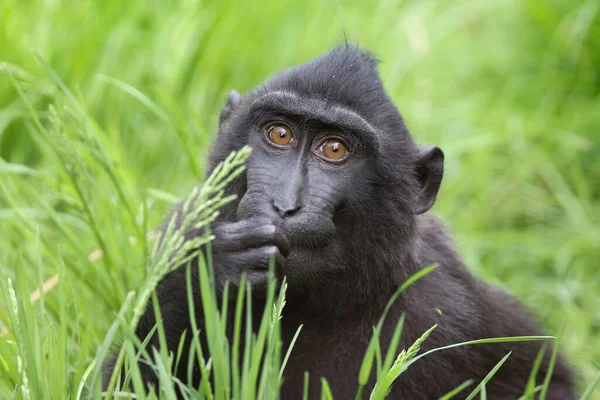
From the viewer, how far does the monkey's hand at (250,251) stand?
3.18 m

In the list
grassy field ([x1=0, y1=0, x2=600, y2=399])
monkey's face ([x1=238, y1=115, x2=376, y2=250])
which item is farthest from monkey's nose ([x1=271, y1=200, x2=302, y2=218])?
grassy field ([x1=0, y1=0, x2=600, y2=399])

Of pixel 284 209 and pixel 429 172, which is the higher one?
pixel 429 172

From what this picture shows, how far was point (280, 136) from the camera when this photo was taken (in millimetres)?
3615

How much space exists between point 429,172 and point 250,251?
1.14m

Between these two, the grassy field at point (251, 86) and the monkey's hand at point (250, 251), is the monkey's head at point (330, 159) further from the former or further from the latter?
the grassy field at point (251, 86)

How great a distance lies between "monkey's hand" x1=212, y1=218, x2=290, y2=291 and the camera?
10.4 feet

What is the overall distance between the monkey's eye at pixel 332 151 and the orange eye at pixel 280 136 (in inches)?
5.1

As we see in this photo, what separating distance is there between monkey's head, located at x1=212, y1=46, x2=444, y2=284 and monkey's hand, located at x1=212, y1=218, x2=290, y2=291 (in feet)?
0.22

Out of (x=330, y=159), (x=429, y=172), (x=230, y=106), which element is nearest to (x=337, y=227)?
(x=330, y=159)

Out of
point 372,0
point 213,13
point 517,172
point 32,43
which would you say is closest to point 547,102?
point 517,172

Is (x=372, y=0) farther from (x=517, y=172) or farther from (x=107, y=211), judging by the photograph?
(x=107, y=211)

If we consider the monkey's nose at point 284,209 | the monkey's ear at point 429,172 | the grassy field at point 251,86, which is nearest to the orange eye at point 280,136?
the monkey's nose at point 284,209

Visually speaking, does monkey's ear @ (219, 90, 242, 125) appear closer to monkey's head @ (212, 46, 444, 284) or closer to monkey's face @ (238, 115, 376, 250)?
monkey's head @ (212, 46, 444, 284)

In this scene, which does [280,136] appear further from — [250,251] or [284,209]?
[250,251]
